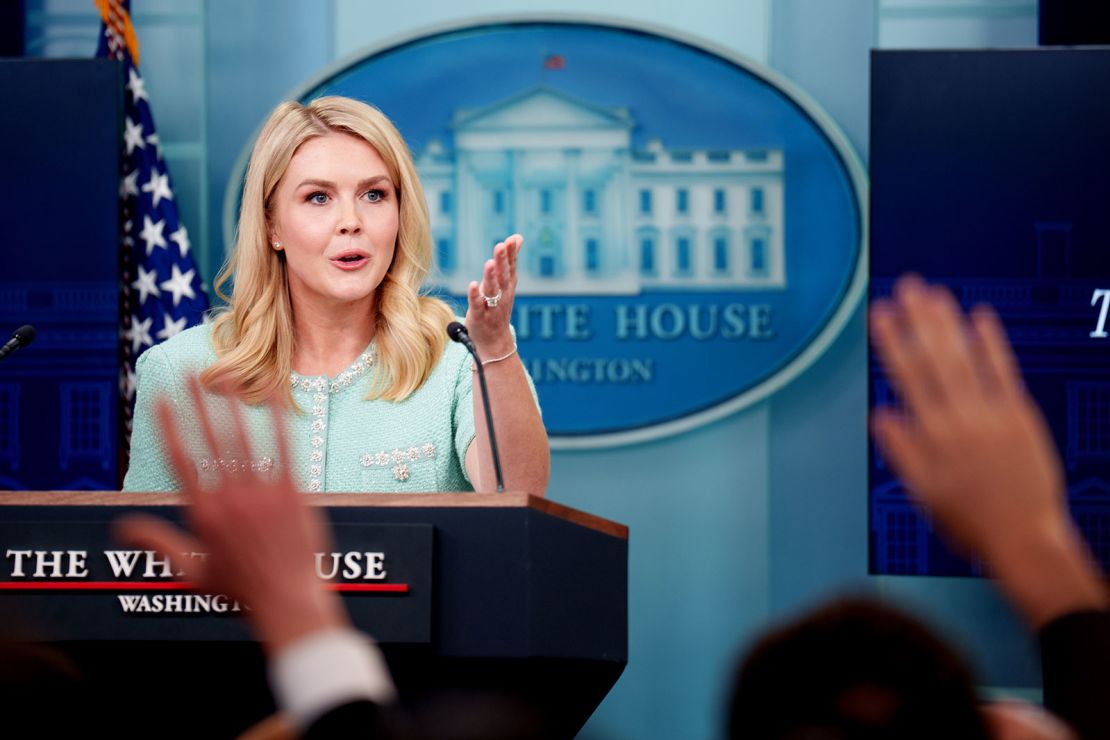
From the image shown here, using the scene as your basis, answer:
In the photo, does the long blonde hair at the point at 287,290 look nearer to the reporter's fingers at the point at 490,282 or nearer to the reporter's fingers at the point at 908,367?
the reporter's fingers at the point at 490,282

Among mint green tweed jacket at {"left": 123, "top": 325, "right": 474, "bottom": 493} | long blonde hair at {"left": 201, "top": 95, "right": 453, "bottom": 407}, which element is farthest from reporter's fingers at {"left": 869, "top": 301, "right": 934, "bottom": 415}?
long blonde hair at {"left": 201, "top": 95, "right": 453, "bottom": 407}

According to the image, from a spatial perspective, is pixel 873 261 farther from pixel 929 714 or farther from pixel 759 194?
pixel 929 714

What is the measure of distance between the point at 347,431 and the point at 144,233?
1960mm

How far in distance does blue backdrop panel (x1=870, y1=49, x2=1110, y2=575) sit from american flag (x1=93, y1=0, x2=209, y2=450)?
2006 millimetres

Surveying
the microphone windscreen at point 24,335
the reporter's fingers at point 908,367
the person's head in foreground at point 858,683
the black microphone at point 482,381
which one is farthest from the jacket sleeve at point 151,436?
the person's head in foreground at point 858,683

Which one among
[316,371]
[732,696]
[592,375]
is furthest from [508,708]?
[592,375]

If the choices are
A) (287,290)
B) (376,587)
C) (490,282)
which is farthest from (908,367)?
(287,290)

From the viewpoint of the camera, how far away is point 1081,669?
0.95 metres

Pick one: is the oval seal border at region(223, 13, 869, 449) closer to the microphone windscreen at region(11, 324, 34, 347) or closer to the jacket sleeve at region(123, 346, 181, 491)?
the jacket sleeve at region(123, 346, 181, 491)

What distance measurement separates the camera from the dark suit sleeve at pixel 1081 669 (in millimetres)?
936

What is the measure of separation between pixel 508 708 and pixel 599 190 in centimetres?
381

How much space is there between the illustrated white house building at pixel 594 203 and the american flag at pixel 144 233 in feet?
2.57

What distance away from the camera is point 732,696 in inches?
33.8

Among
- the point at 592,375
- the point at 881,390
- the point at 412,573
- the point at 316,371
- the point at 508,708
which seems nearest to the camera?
the point at 508,708
